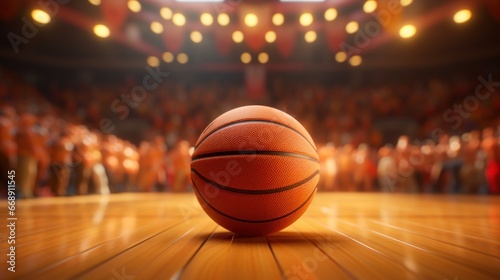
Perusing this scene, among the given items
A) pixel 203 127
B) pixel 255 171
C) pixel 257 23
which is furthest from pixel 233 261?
pixel 203 127

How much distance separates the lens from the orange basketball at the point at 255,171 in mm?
1374

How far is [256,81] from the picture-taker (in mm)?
11695

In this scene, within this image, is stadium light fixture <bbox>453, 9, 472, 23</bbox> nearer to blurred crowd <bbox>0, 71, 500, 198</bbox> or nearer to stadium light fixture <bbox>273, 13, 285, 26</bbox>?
blurred crowd <bbox>0, 71, 500, 198</bbox>

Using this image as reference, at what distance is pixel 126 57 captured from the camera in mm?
12320

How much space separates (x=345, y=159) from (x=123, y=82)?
331 inches

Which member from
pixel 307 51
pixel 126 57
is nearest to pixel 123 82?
pixel 126 57

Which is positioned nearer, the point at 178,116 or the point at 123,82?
the point at 178,116

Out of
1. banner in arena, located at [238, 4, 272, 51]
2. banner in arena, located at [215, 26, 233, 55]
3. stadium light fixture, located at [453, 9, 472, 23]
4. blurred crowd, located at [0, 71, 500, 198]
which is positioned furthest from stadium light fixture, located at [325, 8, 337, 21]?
blurred crowd, located at [0, 71, 500, 198]

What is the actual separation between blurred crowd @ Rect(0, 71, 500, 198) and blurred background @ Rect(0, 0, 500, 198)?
3cm

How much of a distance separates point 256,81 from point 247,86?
0.35 meters

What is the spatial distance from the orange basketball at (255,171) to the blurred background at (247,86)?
150 inches

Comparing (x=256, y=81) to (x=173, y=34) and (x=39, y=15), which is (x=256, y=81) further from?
(x=39, y=15)

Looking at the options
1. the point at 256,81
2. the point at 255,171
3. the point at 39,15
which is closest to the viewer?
the point at 255,171

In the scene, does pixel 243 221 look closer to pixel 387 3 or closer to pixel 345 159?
pixel 387 3
